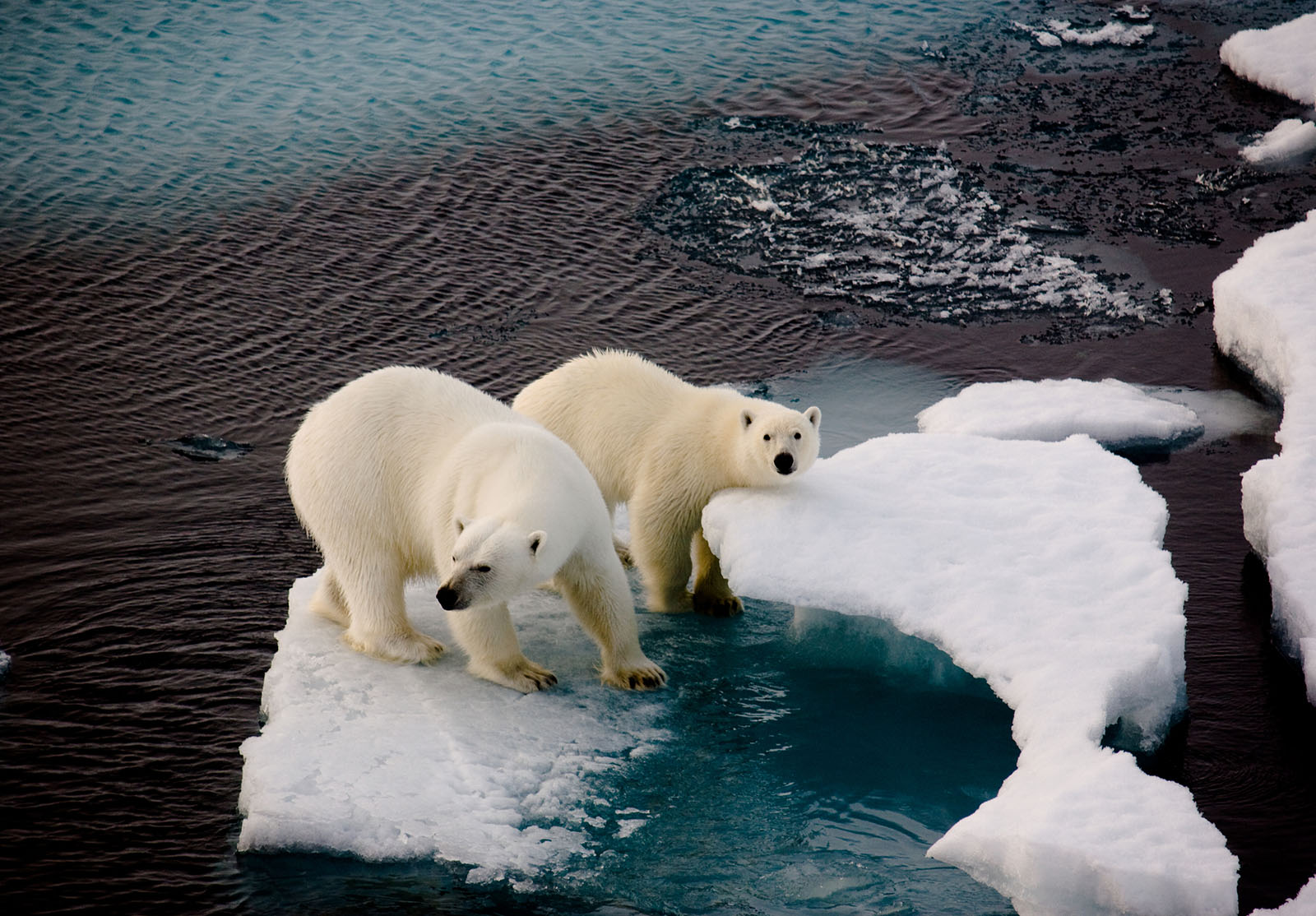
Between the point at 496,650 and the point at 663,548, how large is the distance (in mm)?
1149

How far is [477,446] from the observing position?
5469 mm

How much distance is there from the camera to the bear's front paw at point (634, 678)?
563 centimetres

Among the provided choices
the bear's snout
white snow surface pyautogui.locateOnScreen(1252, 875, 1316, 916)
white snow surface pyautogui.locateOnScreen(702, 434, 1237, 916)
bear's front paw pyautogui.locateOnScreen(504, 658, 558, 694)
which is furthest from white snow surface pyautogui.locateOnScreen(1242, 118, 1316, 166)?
the bear's snout

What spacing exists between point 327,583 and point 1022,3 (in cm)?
1266

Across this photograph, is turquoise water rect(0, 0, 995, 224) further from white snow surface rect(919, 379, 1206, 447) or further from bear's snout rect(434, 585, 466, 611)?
bear's snout rect(434, 585, 466, 611)

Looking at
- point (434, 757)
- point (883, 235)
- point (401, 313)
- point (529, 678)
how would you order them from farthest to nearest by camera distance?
point (883, 235)
point (401, 313)
point (529, 678)
point (434, 757)

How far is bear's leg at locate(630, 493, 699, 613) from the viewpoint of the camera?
6270mm

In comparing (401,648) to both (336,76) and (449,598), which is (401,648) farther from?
(336,76)

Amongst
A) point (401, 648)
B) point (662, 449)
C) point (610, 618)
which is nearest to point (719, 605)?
point (662, 449)

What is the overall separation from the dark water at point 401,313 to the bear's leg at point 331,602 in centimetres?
48

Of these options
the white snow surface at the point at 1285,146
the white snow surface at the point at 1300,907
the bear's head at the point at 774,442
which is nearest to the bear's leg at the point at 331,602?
the bear's head at the point at 774,442

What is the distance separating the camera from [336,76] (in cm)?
1364

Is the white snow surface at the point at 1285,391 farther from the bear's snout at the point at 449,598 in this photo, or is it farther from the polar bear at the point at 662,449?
the bear's snout at the point at 449,598

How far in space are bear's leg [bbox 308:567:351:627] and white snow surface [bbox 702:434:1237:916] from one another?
174 centimetres
